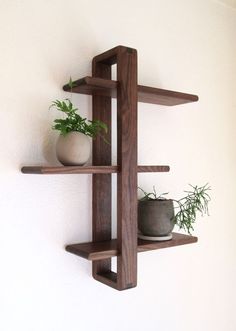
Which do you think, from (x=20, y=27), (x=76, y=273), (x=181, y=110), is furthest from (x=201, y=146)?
(x=20, y=27)

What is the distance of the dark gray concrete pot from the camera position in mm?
1161

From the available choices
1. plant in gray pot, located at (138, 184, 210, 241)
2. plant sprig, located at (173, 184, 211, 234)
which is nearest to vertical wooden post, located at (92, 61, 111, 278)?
plant in gray pot, located at (138, 184, 210, 241)

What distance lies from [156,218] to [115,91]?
1.52ft

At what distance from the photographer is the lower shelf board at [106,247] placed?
1.00 meters

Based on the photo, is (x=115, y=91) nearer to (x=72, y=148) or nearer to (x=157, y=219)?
(x=72, y=148)

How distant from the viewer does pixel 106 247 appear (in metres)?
1.07

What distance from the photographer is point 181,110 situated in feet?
4.70

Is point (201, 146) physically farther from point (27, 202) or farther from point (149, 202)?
point (27, 202)

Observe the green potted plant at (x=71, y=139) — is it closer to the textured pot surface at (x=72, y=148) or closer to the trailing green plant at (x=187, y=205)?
the textured pot surface at (x=72, y=148)

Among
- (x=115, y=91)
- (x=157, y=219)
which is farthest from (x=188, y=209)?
(x=115, y=91)

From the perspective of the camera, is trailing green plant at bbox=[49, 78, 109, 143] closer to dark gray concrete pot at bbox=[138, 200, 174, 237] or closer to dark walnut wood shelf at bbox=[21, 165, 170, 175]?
Result: dark walnut wood shelf at bbox=[21, 165, 170, 175]

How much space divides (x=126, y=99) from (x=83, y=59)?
0.25 m

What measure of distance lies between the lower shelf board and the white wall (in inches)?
2.4

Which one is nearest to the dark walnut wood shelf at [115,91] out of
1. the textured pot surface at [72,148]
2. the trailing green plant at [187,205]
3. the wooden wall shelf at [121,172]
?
the wooden wall shelf at [121,172]
